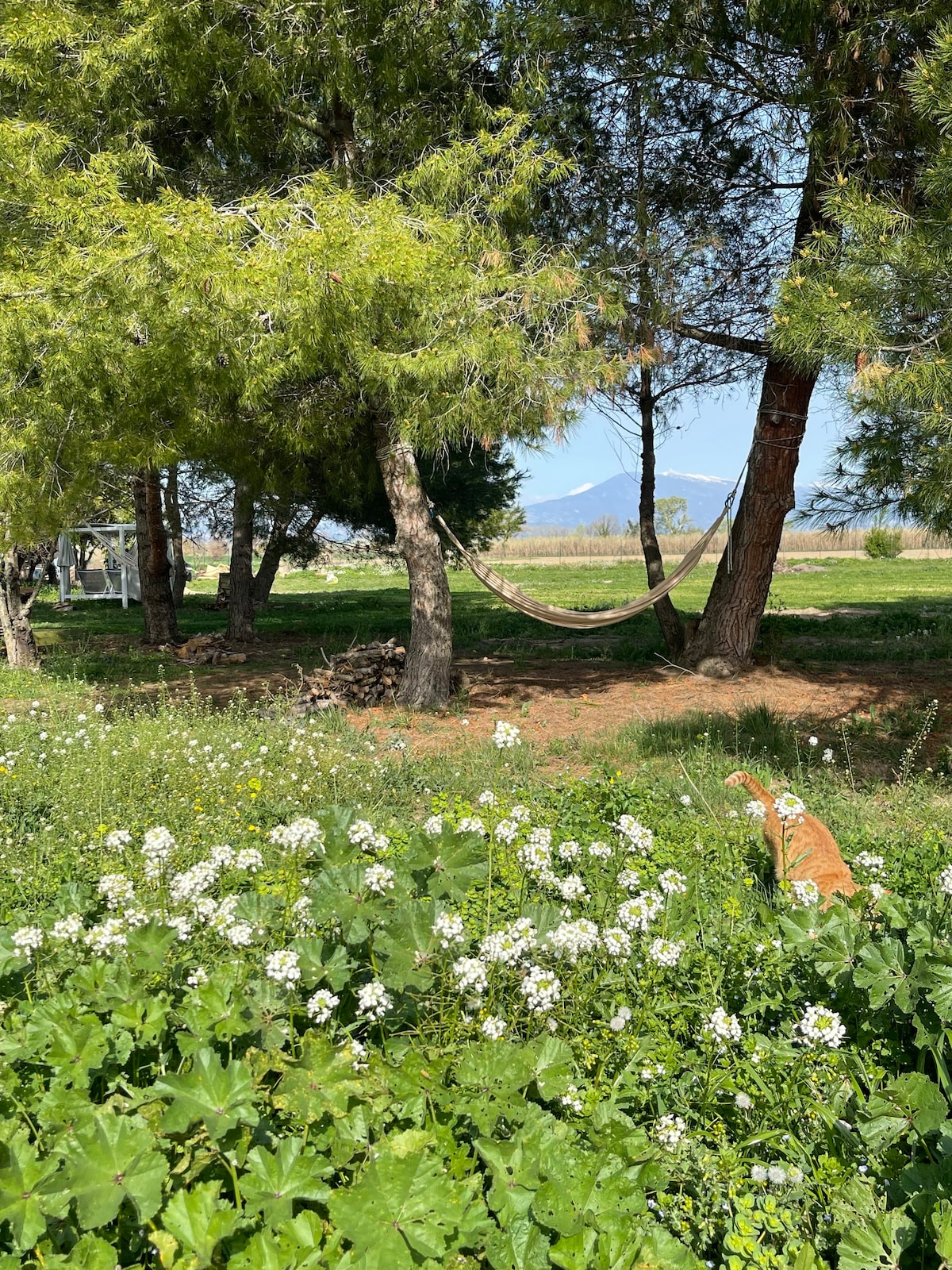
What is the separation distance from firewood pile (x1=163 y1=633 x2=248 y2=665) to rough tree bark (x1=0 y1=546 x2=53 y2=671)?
1.57 m

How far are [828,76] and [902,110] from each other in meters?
0.57

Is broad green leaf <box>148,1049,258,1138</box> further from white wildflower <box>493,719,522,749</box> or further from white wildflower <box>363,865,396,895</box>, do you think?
white wildflower <box>493,719,522,749</box>

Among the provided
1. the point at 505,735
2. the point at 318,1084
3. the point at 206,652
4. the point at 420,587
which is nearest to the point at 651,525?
the point at 420,587

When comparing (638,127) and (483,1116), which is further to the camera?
(638,127)

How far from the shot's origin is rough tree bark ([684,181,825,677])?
7.46 metres

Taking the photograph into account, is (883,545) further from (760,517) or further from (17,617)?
(17,617)

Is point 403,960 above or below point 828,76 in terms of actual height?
below

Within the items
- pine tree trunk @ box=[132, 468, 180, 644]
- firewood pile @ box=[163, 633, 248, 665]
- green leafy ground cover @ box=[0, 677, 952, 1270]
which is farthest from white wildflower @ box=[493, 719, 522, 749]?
pine tree trunk @ box=[132, 468, 180, 644]

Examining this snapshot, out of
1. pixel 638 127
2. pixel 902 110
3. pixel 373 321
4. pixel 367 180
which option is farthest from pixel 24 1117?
pixel 638 127

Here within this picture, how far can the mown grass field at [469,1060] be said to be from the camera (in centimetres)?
149

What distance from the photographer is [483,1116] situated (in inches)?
65.5

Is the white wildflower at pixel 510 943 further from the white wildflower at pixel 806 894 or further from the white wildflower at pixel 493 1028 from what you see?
the white wildflower at pixel 806 894

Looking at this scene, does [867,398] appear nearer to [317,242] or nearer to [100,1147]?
[317,242]

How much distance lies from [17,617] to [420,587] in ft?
14.3
